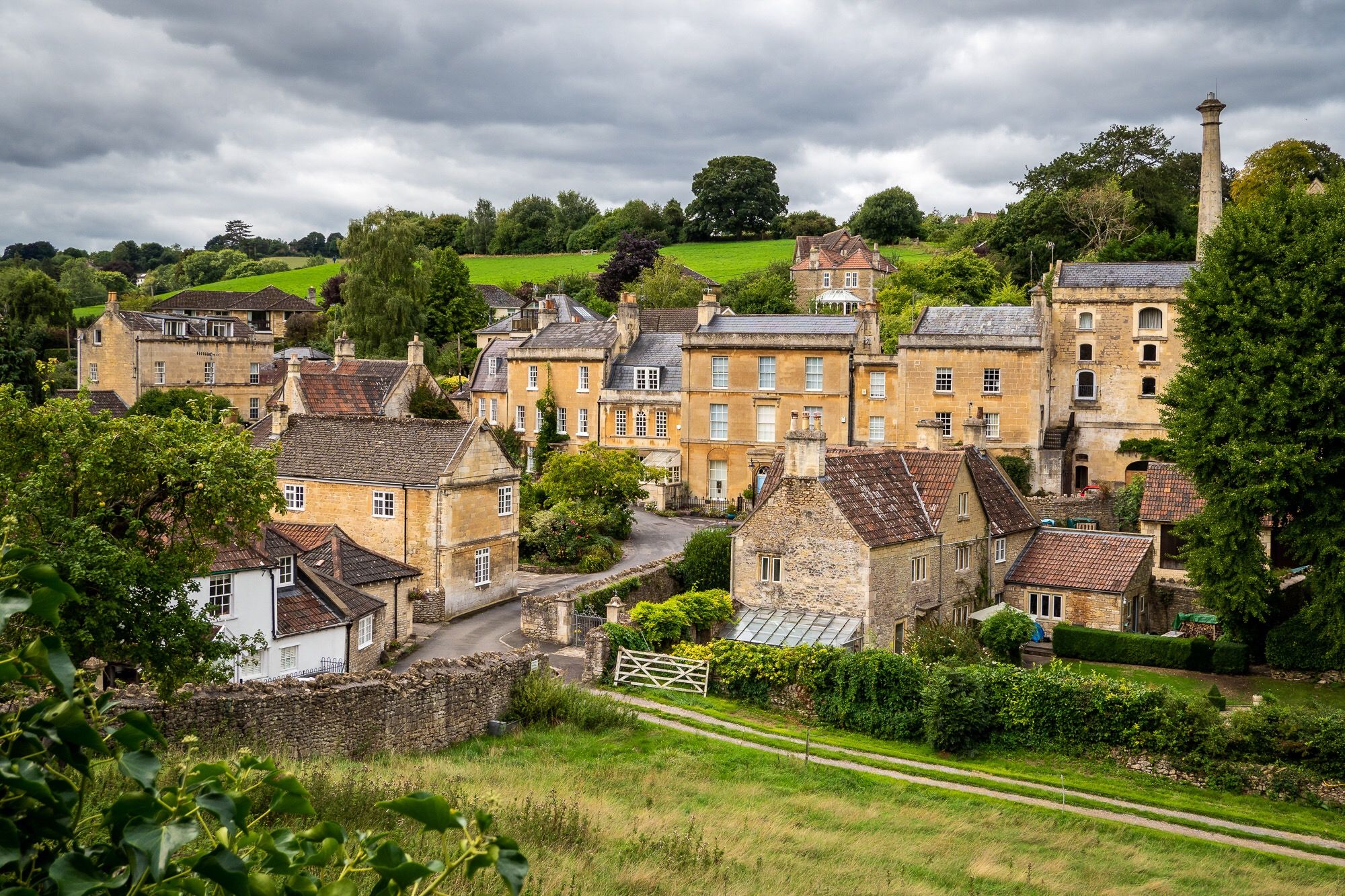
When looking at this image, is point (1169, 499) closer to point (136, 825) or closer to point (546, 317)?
point (546, 317)

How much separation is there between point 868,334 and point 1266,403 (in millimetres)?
29469

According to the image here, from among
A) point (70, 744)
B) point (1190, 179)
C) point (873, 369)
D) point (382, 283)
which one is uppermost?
point (1190, 179)

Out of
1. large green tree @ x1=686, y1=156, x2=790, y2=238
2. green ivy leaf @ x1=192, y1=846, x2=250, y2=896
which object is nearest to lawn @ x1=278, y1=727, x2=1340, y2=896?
green ivy leaf @ x1=192, y1=846, x2=250, y2=896

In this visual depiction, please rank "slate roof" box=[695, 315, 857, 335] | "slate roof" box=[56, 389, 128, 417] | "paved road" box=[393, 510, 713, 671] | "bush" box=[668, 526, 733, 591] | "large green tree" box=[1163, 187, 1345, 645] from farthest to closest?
"slate roof" box=[56, 389, 128, 417], "slate roof" box=[695, 315, 857, 335], "bush" box=[668, 526, 733, 591], "paved road" box=[393, 510, 713, 671], "large green tree" box=[1163, 187, 1345, 645]

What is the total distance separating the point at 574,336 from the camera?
6569 centimetres

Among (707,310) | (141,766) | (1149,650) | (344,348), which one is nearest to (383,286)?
(344,348)

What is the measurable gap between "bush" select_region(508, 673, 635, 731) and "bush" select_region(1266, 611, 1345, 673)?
20.7 metres

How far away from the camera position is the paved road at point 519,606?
33.8 m

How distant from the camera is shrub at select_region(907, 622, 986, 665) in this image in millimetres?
32188

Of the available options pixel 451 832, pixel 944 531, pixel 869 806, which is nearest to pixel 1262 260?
pixel 944 531

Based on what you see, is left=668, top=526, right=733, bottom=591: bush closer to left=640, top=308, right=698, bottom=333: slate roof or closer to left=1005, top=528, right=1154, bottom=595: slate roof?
left=1005, top=528, right=1154, bottom=595: slate roof

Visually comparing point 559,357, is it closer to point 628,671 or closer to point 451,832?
point 628,671

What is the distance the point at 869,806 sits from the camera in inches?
860

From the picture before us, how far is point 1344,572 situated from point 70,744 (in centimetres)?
3449
